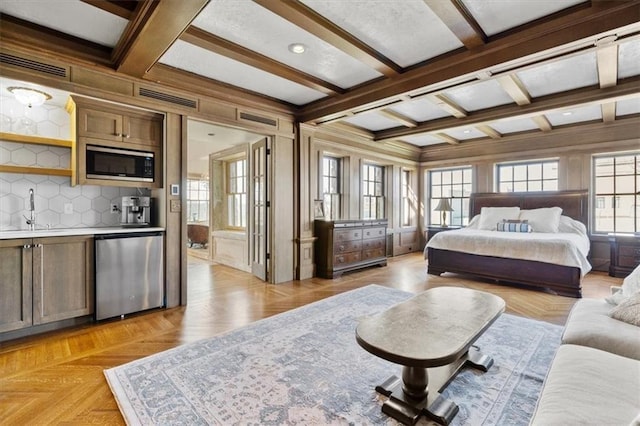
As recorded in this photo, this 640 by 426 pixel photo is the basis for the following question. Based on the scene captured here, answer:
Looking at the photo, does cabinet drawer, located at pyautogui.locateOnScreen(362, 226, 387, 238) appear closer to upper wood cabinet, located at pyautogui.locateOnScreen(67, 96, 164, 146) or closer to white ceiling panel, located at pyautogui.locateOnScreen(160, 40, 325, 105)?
white ceiling panel, located at pyautogui.locateOnScreen(160, 40, 325, 105)

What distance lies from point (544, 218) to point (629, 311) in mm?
4161

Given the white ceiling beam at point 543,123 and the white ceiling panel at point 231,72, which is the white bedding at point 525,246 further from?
the white ceiling panel at point 231,72

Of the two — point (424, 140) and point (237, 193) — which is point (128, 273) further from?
point (424, 140)

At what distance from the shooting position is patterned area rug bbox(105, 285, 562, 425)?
1705mm

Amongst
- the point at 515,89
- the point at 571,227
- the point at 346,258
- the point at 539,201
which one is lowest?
the point at 346,258

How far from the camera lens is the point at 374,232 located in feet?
19.4

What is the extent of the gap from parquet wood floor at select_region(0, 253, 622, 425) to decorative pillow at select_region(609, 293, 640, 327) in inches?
58.3

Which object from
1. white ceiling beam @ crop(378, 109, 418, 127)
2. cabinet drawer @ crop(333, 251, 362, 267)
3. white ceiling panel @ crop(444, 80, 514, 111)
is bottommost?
cabinet drawer @ crop(333, 251, 362, 267)

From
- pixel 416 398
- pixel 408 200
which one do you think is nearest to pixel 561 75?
pixel 416 398

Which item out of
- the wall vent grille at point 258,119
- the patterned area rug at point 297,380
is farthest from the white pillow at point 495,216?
the wall vent grille at point 258,119

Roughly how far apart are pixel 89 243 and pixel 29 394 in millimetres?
1463

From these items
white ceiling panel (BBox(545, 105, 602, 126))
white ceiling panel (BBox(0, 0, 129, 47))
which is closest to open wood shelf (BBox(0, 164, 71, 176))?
white ceiling panel (BBox(0, 0, 129, 47))

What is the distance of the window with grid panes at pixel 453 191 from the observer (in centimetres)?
743

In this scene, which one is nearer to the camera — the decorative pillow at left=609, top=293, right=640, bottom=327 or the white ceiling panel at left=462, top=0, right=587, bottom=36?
the decorative pillow at left=609, top=293, right=640, bottom=327
